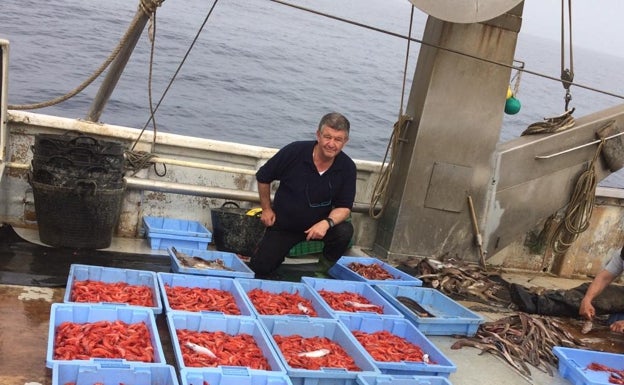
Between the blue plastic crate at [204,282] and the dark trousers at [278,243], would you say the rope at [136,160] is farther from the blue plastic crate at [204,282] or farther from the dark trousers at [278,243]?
the blue plastic crate at [204,282]

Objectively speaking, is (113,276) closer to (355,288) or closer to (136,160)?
(136,160)

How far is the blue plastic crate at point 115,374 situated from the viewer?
306 centimetres

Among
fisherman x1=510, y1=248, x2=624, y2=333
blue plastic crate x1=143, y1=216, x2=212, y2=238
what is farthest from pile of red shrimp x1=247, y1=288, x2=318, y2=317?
fisherman x1=510, y1=248, x2=624, y2=333

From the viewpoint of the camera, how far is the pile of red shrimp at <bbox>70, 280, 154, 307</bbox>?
4.19 m

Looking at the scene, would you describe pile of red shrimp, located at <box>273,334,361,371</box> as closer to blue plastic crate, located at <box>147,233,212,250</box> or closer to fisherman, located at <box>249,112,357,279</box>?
fisherman, located at <box>249,112,357,279</box>

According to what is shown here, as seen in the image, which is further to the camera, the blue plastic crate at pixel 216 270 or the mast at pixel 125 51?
the mast at pixel 125 51

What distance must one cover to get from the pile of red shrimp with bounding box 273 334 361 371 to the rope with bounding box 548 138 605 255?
4.30 meters

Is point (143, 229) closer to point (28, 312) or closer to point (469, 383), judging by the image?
point (28, 312)

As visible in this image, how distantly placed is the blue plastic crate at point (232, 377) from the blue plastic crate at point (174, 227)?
2746mm

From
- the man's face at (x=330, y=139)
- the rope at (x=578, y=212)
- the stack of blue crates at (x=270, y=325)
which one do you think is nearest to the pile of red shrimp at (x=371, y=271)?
the stack of blue crates at (x=270, y=325)

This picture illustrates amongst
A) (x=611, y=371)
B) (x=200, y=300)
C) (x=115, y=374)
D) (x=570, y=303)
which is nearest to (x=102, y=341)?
(x=115, y=374)

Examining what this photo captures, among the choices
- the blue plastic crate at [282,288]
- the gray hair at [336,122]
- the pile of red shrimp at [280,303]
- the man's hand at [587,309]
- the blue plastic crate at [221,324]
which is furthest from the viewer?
the man's hand at [587,309]

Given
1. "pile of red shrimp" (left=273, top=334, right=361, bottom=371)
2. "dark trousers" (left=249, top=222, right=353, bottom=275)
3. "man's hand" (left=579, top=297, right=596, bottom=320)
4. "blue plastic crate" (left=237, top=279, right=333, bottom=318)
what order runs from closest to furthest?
"pile of red shrimp" (left=273, top=334, right=361, bottom=371) → "blue plastic crate" (left=237, top=279, right=333, bottom=318) → "dark trousers" (left=249, top=222, right=353, bottom=275) → "man's hand" (left=579, top=297, right=596, bottom=320)

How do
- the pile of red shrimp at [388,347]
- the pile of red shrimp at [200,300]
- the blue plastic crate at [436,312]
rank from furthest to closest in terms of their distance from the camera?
the blue plastic crate at [436,312], the pile of red shrimp at [200,300], the pile of red shrimp at [388,347]
